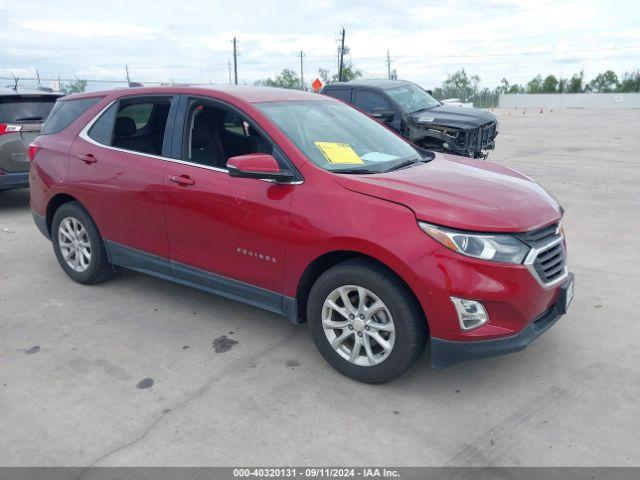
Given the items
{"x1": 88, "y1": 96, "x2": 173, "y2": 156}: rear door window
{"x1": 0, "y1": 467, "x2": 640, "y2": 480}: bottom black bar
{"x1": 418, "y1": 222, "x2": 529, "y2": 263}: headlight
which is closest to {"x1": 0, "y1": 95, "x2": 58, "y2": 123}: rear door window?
{"x1": 88, "y1": 96, "x2": 173, "y2": 156}: rear door window

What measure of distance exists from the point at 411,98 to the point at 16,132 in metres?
6.56

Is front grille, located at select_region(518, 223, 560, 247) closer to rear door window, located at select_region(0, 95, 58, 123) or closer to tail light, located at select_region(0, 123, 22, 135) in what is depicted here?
tail light, located at select_region(0, 123, 22, 135)

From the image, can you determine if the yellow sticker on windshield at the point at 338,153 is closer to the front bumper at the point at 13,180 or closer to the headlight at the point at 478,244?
the headlight at the point at 478,244

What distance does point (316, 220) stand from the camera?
10.8 ft

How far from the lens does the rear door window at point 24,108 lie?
24.2 ft

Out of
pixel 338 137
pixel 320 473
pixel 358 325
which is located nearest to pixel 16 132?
pixel 338 137

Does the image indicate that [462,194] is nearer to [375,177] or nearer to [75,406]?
[375,177]

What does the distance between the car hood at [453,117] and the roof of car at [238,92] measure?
536 centimetres

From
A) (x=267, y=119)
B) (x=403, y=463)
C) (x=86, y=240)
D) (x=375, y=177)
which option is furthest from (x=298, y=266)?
(x=86, y=240)

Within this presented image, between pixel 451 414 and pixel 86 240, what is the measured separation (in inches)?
133

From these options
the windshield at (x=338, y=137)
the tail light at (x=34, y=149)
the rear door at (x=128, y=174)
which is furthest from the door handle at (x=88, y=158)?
the windshield at (x=338, y=137)

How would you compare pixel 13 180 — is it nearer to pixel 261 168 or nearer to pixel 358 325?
pixel 261 168

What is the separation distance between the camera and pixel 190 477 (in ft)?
8.41

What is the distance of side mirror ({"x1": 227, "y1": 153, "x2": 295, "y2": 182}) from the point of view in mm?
3391
